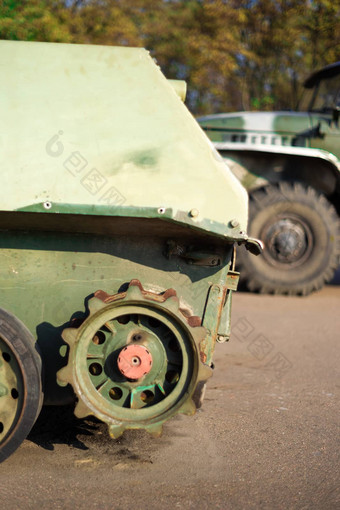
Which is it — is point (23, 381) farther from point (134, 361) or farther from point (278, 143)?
point (278, 143)

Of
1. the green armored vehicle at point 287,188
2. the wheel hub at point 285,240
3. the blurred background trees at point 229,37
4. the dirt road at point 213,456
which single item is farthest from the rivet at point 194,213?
the blurred background trees at point 229,37

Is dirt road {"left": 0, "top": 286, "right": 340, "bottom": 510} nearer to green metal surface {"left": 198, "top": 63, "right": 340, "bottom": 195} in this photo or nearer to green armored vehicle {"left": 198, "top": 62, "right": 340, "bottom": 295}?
green armored vehicle {"left": 198, "top": 62, "right": 340, "bottom": 295}

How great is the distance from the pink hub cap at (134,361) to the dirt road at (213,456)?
0.47 m

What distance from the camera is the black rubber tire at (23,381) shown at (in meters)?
2.56

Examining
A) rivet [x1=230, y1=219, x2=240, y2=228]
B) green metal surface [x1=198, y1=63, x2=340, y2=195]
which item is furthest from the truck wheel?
rivet [x1=230, y1=219, x2=240, y2=228]

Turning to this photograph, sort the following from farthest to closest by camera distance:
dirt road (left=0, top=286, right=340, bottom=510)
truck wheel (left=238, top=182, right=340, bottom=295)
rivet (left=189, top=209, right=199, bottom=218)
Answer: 1. truck wheel (left=238, top=182, right=340, bottom=295)
2. rivet (left=189, top=209, right=199, bottom=218)
3. dirt road (left=0, top=286, right=340, bottom=510)

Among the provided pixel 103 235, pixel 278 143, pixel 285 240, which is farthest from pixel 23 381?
pixel 278 143

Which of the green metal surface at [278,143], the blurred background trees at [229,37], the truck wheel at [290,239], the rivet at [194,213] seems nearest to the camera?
the rivet at [194,213]

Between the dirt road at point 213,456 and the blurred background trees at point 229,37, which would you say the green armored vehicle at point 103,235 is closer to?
the dirt road at point 213,456

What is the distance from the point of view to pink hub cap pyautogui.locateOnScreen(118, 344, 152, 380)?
2678 mm

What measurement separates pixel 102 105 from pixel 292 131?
5101 mm

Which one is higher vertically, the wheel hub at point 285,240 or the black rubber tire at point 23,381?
the wheel hub at point 285,240

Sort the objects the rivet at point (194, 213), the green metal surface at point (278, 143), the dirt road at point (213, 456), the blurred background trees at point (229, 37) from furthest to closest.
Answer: the blurred background trees at point (229, 37) < the green metal surface at point (278, 143) < the rivet at point (194, 213) < the dirt road at point (213, 456)

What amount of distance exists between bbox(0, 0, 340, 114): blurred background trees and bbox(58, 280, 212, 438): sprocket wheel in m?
Answer: 11.0
